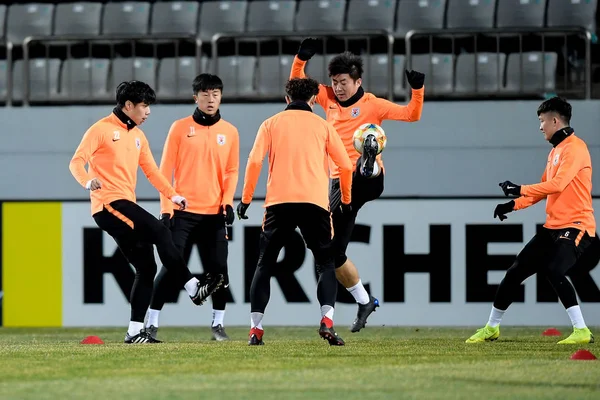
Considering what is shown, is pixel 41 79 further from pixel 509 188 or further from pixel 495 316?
pixel 509 188

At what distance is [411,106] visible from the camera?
28.0ft

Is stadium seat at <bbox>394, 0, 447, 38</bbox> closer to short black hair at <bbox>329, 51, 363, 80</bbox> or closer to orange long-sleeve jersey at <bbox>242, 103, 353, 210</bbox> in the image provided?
short black hair at <bbox>329, 51, 363, 80</bbox>

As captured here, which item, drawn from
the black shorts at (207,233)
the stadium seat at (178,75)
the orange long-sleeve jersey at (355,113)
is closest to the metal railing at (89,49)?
the stadium seat at (178,75)

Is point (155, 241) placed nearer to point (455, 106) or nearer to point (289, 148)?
point (289, 148)

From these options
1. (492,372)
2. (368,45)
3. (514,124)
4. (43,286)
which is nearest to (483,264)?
(514,124)

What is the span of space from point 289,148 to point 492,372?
7.22 ft

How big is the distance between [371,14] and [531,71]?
7.12ft

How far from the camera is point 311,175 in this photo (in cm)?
768

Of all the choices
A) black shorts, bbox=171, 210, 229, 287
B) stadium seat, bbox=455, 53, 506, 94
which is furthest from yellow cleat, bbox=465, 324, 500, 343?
stadium seat, bbox=455, 53, 506, 94

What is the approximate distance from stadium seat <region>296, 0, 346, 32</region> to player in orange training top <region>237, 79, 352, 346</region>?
6.31 metres

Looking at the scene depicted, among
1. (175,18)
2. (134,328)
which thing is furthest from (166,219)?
(175,18)

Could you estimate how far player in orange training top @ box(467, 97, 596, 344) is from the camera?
8.36 m

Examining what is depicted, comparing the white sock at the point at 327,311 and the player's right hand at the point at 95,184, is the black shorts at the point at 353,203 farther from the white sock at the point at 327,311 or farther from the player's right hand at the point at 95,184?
the player's right hand at the point at 95,184

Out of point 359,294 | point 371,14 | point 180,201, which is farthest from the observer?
point 371,14
